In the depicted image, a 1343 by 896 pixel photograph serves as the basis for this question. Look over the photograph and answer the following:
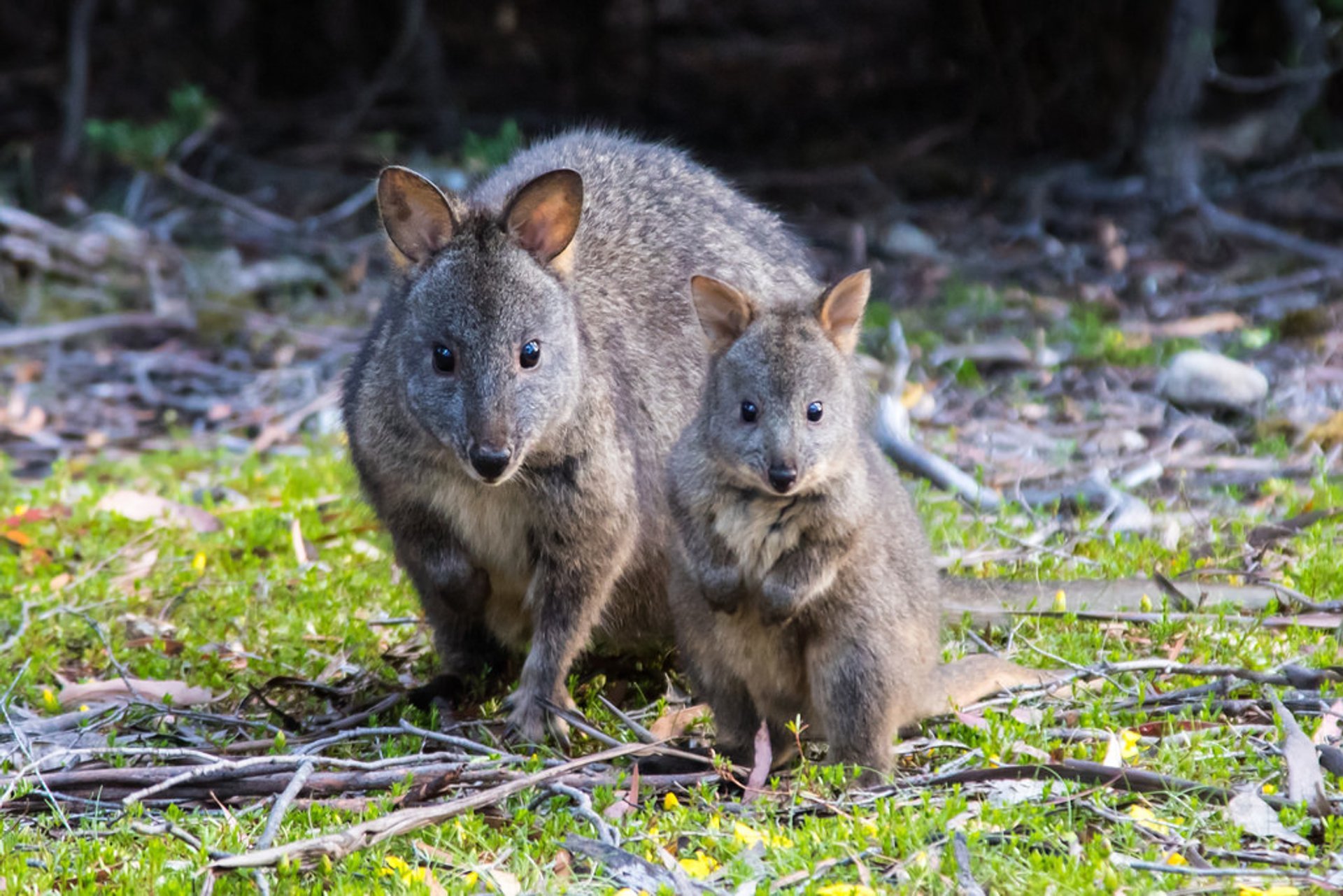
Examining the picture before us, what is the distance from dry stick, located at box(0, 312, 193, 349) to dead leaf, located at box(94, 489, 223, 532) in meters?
2.95

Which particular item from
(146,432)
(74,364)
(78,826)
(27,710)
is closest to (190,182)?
(74,364)

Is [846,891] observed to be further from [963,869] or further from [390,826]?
[390,826]

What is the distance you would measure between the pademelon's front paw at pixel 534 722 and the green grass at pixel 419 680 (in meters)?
0.08

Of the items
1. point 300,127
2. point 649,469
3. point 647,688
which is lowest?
point 647,688

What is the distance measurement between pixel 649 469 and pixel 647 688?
0.70m

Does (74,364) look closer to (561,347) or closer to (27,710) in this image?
(27,710)

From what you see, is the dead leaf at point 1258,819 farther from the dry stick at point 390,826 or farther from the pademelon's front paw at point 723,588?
the dry stick at point 390,826

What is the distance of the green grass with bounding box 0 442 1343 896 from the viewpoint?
3.43 meters

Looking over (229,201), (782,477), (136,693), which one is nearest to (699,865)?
(782,477)

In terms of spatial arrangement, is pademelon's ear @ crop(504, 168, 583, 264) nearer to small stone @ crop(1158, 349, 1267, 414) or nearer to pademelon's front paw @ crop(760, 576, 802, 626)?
pademelon's front paw @ crop(760, 576, 802, 626)

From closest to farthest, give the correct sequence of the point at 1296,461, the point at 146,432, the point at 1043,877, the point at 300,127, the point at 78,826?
the point at 1043,877 → the point at 78,826 → the point at 1296,461 → the point at 146,432 → the point at 300,127

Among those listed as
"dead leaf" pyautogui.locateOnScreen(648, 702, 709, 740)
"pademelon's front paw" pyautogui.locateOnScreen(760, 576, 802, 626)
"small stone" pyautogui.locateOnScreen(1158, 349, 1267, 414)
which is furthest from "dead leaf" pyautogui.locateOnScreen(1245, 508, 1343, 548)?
"pademelon's front paw" pyautogui.locateOnScreen(760, 576, 802, 626)

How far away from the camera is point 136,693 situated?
4805 mm

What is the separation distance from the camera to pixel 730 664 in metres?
4.04
